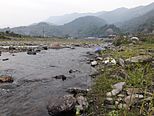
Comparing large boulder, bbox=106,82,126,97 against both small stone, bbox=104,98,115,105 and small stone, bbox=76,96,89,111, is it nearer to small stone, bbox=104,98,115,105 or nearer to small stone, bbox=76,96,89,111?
small stone, bbox=104,98,115,105

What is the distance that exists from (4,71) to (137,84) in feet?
52.5

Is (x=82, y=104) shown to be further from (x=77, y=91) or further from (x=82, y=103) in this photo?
(x=77, y=91)

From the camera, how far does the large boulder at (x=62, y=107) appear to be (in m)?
12.2

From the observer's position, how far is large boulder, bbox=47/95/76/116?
12242 mm

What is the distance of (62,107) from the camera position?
1226cm

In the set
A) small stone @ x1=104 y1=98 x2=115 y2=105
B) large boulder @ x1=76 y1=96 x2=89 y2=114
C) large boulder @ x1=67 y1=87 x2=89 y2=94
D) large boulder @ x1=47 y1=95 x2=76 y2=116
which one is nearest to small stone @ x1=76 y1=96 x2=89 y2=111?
large boulder @ x1=76 y1=96 x2=89 y2=114

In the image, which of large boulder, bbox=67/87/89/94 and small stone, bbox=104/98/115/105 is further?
large boulder, bbox=67/87/89/94

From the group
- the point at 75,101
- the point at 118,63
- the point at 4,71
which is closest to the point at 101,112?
the point at 75,101

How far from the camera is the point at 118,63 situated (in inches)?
995

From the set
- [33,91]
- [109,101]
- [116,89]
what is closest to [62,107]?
[109,101]

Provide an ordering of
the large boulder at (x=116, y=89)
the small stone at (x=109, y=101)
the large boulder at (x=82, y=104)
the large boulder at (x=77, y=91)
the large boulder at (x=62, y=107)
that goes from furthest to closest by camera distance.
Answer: the large boulder at (x=77, y=91), the large boulder at (x=116, y=89), the small stone at (x=109, y=101), the large boulder at (x=82, y=104), the large boulder at (x=62, y=107)

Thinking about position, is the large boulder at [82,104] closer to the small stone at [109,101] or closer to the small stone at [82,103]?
the small stone at [82,103]

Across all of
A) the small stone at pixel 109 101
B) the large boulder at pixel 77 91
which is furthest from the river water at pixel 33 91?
the small stone at pixel 109 101

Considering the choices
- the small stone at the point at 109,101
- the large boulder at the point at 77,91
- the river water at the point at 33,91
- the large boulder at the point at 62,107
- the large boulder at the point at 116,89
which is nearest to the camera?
the large boulder at the point at 62,107
